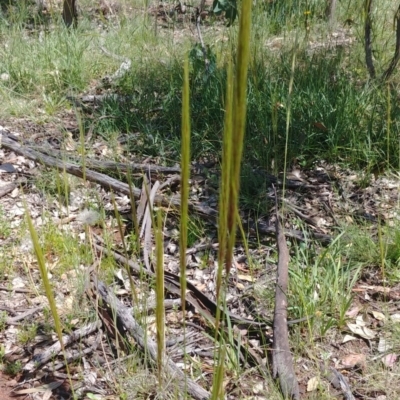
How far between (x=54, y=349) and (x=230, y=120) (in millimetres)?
1678

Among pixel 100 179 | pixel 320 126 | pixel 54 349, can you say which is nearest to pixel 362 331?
pixel 54 349

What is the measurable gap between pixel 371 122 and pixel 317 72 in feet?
2.70

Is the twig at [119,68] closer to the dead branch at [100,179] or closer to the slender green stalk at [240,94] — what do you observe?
the dead branch at [100,179]

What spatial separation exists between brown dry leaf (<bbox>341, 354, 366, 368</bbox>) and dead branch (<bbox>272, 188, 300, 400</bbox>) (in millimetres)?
253

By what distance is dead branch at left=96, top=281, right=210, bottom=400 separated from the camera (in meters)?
1.86

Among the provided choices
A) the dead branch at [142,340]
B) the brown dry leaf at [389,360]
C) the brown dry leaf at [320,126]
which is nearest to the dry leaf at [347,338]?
the brown dry leaf at [389,360]

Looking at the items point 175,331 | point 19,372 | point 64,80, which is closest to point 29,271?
point 19,372

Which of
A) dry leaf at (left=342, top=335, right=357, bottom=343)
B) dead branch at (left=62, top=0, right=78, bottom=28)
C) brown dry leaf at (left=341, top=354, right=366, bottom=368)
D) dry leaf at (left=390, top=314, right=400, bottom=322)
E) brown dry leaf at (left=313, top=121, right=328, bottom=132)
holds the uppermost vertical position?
dead branch at (left=62, top=0, right=78, bottom=28)

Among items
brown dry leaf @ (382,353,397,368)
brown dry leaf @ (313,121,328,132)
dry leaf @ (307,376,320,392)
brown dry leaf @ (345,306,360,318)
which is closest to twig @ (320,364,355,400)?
dry leaf @ (307,376,320,392)

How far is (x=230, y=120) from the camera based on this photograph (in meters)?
0.73

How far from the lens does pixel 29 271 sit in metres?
A: 2.51

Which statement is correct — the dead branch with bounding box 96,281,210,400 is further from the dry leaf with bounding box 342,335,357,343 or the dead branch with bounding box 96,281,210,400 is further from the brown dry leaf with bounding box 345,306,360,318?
the brown dry leaf with bounding box 345,306,360,318

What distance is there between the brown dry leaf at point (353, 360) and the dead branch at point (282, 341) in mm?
253

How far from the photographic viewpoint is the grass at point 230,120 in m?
2.21
